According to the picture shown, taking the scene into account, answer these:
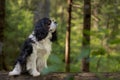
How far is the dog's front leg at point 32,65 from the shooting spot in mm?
5902

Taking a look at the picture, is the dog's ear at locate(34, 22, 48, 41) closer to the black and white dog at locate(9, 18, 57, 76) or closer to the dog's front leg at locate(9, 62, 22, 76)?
the black and white dog at locate(9, 18, 57, 76)

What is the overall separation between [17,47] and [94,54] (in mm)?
12455

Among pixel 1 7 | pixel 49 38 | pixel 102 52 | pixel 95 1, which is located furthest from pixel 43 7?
pixel 102 52

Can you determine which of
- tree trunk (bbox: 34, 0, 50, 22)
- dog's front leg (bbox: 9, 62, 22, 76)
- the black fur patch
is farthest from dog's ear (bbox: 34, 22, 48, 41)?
tree trunk (bbox: 34, 0, 50, 22)

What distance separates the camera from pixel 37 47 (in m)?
5.85

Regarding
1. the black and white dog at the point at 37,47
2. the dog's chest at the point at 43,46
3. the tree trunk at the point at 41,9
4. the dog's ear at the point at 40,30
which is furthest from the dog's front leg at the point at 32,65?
the tree trunk at the point at 41,9

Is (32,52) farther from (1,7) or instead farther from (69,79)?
(69,79)

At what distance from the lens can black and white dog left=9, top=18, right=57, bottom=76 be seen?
230 inches

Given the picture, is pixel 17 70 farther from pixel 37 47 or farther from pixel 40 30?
pixel 40 30

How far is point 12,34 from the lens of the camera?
536 inches

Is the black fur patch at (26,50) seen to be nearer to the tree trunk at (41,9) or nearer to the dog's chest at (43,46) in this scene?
the dog's chest at (43,46)

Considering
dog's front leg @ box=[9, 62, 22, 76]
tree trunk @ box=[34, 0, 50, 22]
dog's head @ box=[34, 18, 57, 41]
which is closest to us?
dog's head @ box=[34, 18, 57, 41]

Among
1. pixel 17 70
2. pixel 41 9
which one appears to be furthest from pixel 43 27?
pixel 41 9

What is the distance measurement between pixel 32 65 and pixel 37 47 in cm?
34
